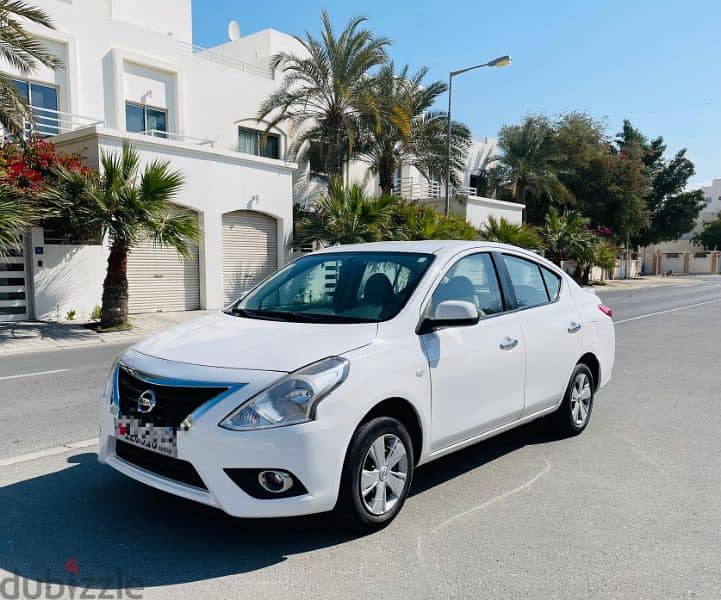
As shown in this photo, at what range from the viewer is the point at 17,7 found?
42.5ft

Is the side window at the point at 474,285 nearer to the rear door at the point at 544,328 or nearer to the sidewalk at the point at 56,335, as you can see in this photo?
the rear door at the point at 544,328

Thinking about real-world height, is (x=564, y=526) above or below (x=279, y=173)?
below

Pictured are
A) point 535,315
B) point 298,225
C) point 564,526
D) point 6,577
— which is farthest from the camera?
point 298,225

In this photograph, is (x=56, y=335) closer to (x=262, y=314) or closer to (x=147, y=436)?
(x=262, y=314)

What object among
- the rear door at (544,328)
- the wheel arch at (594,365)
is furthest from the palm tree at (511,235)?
the rear door at (544,328)

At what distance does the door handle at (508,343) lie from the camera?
14.4ft

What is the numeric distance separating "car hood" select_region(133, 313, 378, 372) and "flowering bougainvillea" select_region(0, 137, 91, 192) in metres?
11.1

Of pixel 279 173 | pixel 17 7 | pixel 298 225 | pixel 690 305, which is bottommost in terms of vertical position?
pixel 690 305

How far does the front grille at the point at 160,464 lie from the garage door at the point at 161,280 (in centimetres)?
1437

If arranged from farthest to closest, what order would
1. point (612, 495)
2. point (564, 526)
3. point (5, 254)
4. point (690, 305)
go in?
1. point (690, 305)
2. point (5, 254)
3. point (612, 495)
4. point (564, 526)

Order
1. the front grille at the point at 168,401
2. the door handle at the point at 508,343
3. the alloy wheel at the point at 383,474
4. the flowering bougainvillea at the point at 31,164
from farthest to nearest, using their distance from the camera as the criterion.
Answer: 1. the flowering bougainvillea at the point at 31,164
2. the door handle at the point at 508,343
3. the alloy wheel at the point at 383,474
4. the front grille at the point at 168,401

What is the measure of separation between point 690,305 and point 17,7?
22.4 m

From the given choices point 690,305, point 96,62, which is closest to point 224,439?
point 96,62

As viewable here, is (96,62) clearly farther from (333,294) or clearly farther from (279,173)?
(333,294)
